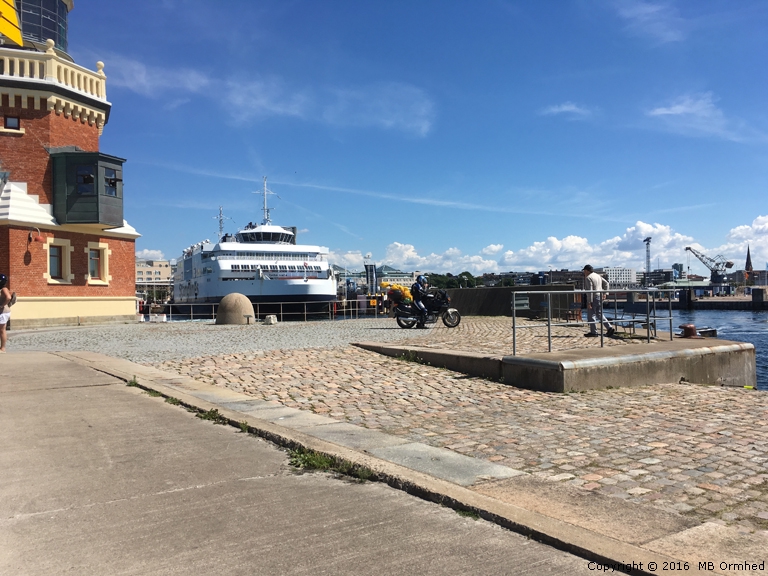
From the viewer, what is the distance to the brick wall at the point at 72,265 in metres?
22.1

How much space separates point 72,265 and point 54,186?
126 inches

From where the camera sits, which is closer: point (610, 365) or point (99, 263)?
point (610, 365)

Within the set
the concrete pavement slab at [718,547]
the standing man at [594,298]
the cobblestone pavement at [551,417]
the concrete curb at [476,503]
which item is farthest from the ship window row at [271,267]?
the concrete pavement slab at [718,547]

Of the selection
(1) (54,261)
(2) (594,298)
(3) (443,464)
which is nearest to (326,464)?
(3) (443,464)

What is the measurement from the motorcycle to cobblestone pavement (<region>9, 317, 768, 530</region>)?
15.7 feet

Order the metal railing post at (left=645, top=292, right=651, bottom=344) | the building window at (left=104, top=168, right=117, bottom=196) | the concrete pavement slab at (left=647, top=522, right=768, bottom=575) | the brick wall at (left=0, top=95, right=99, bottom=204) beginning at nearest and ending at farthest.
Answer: the concrete pavement slab at (left=647, top=522, right=768, bottom=575) → the metal railing post at (left=645, top=292, right=651, bottom=344) → the brick wall at (left=0, top=95, right=99, bottom=204) → the building window at (left=104, top=168, right=117, bottom=196)

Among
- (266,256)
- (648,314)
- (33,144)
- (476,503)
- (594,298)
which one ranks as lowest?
(476,503)

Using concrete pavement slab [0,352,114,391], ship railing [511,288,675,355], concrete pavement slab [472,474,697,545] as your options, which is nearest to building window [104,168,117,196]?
concrete pavement slab [0,352,114,391]

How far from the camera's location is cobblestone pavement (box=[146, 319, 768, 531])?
4.08m

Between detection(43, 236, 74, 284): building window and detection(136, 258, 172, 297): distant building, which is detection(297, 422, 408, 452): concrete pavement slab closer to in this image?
detection(43, 236, 74, 284): building window

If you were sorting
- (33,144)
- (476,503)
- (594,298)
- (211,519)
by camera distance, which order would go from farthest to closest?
(33,144) → (594,298) → (476,503) → (211,519)

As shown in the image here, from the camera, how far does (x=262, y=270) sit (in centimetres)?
4634

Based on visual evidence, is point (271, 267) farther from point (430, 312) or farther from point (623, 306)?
point (623, 306)

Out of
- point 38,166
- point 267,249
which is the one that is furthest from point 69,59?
point 267,249
